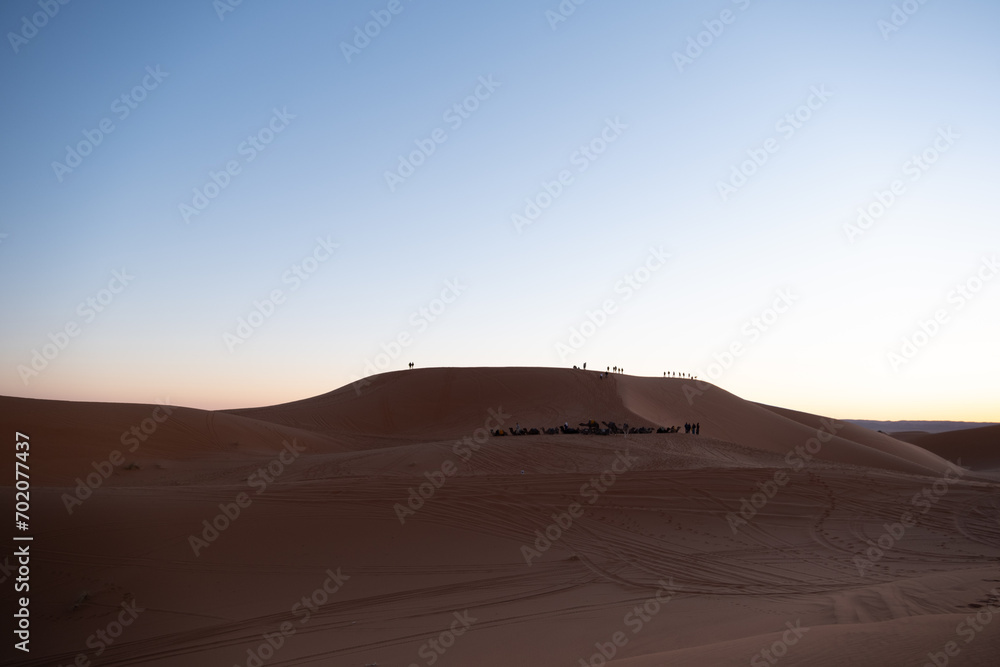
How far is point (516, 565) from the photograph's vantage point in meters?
10.0

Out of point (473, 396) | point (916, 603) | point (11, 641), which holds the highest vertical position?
point (473, 396)

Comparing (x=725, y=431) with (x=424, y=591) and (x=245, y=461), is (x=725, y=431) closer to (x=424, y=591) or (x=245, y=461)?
(x=245, y=461)

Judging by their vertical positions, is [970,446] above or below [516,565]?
below

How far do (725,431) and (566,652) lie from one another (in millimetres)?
28338

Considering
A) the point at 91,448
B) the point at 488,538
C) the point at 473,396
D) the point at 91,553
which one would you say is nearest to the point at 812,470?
the point at 488,538

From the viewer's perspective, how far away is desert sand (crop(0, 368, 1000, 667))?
277 inches

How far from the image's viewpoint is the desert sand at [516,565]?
704 centimetres

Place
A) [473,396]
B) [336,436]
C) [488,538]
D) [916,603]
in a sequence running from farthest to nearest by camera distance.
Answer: [473,396]
[336,436]
[488,538]
[916,603]

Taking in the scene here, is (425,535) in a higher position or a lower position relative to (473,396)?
lower

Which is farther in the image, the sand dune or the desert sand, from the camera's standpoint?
the sand dune

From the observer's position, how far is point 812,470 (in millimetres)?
16344

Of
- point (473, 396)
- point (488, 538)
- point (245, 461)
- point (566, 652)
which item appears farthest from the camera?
point (473, 396)

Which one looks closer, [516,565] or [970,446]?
[516,565]

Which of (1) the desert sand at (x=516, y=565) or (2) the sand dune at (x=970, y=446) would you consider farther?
(2) the sand dune at (x=970, y=446)
